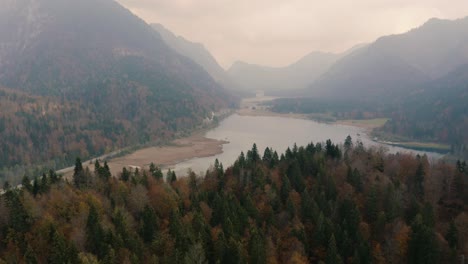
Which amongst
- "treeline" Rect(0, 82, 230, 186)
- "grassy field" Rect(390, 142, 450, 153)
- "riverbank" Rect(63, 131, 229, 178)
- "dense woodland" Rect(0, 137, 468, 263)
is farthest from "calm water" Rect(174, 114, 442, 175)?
"dense woodland" Rect(0, 137, 468, 263)

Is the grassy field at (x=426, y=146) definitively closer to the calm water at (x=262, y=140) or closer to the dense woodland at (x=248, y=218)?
the calm water at (x=262, y=140)

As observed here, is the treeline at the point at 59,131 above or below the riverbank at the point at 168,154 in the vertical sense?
above

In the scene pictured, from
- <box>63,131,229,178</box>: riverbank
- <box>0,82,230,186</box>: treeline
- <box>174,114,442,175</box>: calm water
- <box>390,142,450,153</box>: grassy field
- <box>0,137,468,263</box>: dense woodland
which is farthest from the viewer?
<box>390,142,450,153</box>: grassy field

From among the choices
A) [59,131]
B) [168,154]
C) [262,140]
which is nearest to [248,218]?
[168,154]

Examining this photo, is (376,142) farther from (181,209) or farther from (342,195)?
(181,209)

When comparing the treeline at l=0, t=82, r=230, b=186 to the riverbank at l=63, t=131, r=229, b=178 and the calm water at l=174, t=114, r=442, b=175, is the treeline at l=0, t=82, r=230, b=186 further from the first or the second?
the calm water at l=174, t=114, r=442, b=175

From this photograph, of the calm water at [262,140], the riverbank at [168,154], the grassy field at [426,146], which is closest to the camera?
the riverbank at [168,154]

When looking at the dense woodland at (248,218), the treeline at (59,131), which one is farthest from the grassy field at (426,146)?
the dense woodland at (248,218)

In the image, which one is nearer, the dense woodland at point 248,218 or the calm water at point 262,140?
the dense woodland at point 248,218

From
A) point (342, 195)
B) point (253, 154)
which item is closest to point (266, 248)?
point (342, 195)
